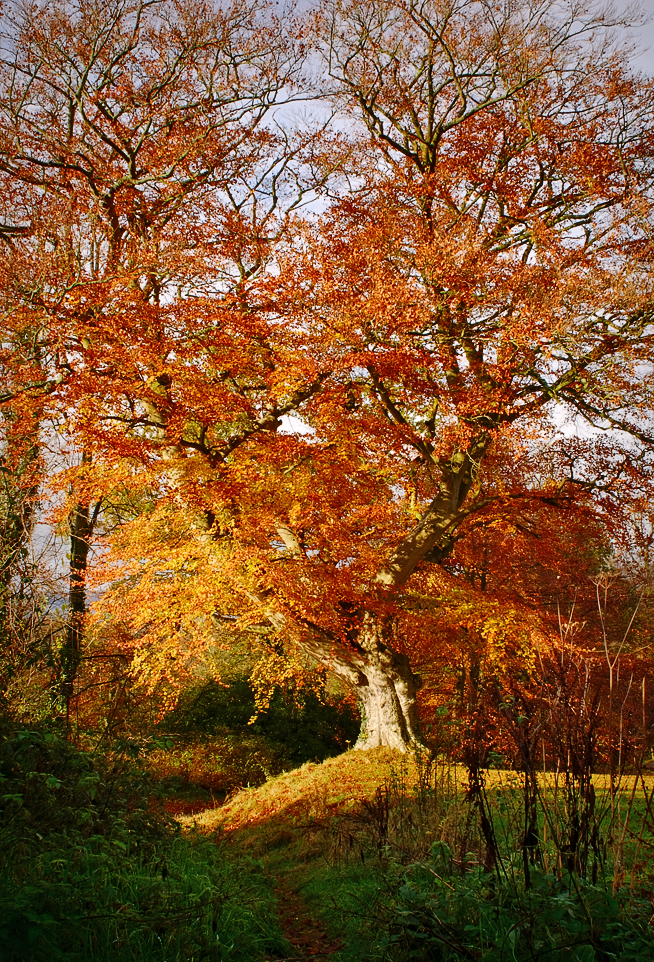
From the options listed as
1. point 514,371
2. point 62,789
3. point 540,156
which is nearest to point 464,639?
point 514,371

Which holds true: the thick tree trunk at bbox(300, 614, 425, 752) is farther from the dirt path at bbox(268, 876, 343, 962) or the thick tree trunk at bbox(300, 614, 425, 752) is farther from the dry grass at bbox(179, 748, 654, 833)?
the dirt path at bbox(268, 876, 343, 962)

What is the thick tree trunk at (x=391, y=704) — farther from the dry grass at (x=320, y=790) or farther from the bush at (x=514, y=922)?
the bush at (x=514, y=922)

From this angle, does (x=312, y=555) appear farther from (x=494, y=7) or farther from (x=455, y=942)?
(x=494, y=7)

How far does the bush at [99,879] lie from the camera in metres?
2.80

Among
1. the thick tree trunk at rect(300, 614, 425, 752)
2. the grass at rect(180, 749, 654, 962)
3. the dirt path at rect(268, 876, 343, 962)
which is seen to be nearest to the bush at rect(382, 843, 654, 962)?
the grass at rect(180, 749, 654, 962)

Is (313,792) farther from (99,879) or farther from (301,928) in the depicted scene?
(99,879)

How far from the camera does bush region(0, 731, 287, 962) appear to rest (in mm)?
2803

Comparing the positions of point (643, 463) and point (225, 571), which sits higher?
point (643, 463)

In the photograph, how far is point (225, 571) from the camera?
1041 cm

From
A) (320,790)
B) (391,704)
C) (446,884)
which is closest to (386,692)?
(391,704)

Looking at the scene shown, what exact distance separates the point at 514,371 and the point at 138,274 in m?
5.89

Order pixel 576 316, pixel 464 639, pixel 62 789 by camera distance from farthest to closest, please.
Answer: pixel 464 639, pixel 576 316, pixel 62 789

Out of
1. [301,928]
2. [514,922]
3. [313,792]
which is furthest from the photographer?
[313,792]

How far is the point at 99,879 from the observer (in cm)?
327
